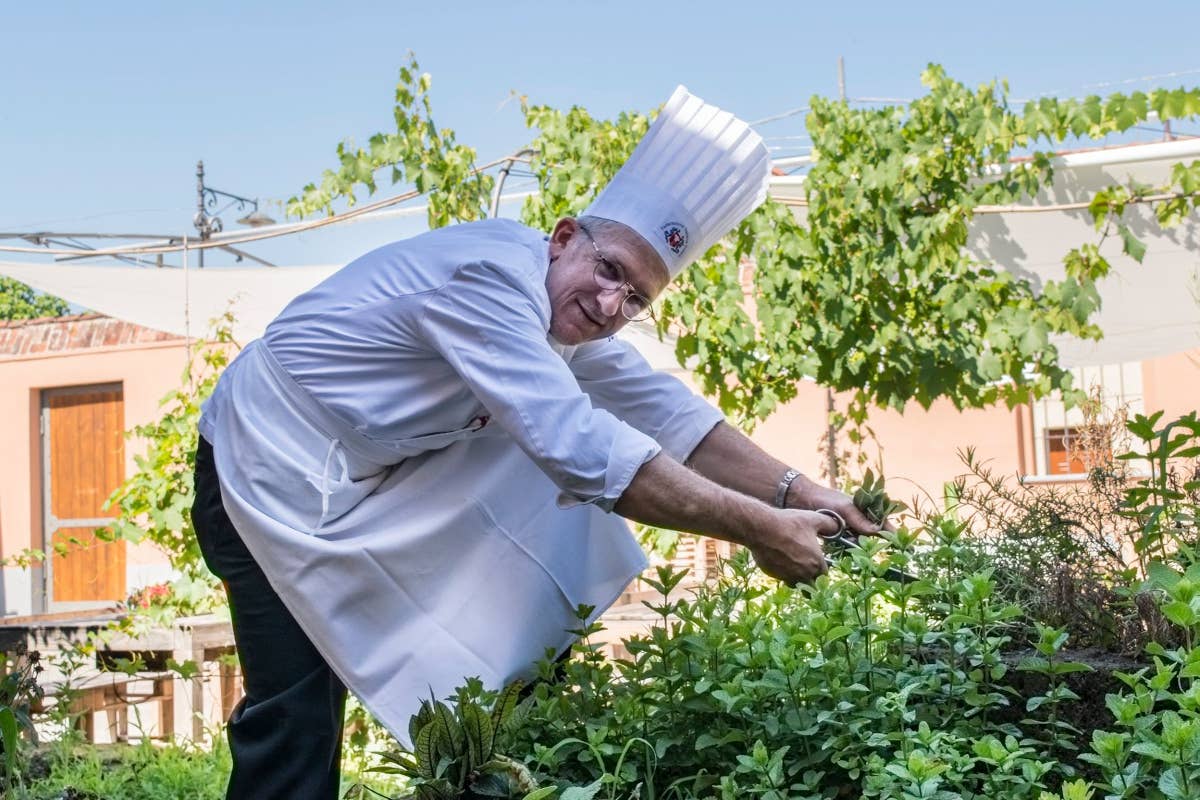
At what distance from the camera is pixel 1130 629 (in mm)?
1493

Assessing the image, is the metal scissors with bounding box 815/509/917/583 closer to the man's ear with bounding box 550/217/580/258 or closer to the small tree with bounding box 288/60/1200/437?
the man's ear with bounding box 550/217/580/258

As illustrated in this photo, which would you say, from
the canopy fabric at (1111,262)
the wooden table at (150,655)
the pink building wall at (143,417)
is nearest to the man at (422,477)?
the wooden table at (150,655)

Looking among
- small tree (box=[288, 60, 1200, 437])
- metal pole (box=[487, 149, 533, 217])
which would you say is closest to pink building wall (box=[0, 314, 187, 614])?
metal pole (box=[487, 149, 533, 217])

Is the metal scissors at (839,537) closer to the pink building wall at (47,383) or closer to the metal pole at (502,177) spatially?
the metal pole at (502,177)

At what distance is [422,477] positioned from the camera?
186 centimetres

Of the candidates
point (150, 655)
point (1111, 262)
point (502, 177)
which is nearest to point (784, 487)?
point (150, 655)

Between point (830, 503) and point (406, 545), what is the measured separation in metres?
0.63

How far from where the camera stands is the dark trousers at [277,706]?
179cm

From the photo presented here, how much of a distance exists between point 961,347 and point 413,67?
2.74m

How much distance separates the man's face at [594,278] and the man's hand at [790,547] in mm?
427

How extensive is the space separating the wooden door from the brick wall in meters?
0.48

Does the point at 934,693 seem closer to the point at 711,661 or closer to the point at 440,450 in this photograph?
the point at 711,661

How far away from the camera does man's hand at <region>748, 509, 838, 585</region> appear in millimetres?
1565

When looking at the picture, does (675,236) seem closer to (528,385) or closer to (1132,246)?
(528,385)
